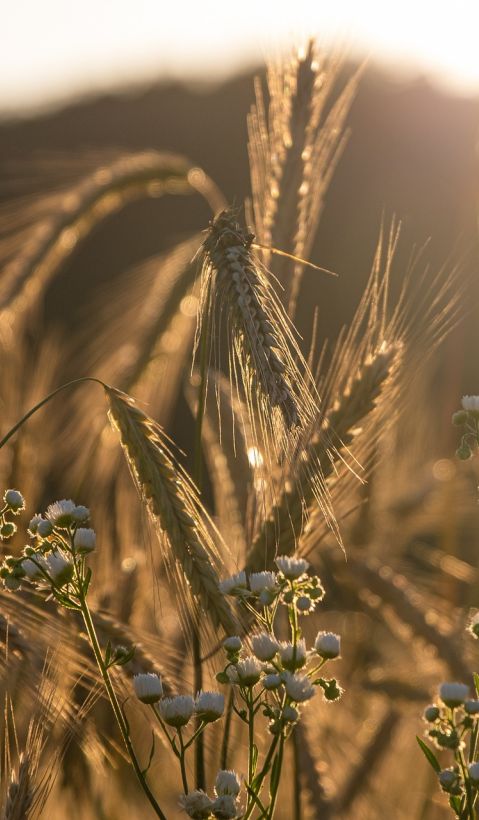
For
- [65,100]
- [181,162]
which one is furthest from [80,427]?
[65,100]

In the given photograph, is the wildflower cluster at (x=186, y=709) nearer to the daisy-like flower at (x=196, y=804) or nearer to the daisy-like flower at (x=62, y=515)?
the daisy-like flower at (x=196, y=804)

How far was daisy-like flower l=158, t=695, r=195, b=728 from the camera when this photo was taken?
1.22 m

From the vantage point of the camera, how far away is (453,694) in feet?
4.33

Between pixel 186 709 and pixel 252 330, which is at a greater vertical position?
→ pixel 252 330

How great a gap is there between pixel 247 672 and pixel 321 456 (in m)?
0.42

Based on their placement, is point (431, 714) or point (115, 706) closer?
point (115, 706)

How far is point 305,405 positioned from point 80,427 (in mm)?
1936

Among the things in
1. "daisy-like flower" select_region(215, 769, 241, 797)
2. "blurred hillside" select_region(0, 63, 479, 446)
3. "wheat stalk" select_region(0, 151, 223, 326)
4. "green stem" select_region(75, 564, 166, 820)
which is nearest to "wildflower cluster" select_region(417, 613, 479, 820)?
"daisy-like flower" select_region(215, 769, 241, 797)

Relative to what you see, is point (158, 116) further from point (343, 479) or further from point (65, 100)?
point (343, 479)

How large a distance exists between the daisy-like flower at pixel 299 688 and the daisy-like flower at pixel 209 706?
0.28ft

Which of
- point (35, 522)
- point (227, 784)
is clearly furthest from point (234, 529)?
point (227, 784)

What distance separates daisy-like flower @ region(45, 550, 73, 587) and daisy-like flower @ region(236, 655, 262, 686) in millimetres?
247

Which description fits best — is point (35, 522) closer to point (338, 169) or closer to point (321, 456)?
point (321, 456)

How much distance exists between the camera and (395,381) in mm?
1733
